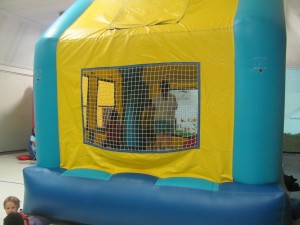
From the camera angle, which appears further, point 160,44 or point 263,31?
point 160,44

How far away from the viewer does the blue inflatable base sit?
5.97ft

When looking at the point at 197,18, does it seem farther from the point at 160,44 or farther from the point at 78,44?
the point at 78,44

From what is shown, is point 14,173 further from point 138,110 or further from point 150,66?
point 150,66

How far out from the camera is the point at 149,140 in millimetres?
2428

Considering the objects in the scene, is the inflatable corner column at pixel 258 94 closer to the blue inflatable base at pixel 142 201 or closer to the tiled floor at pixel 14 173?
the blue inflatable base at pixel 142 201

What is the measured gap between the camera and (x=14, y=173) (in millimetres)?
4164

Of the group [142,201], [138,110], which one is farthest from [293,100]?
[142,201]

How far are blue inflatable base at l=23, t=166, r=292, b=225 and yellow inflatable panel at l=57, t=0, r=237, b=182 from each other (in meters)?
0.16

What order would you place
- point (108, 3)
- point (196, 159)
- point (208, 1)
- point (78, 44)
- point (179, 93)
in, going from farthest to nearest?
point (179, 93)
point (108, 3)
point (78, 44)
point (208, 1)
point (196, 159)

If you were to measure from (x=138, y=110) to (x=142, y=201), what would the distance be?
77cm

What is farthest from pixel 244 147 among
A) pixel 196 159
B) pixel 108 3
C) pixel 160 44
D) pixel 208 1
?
pixel 108 3

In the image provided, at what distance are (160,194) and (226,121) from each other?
0.67m

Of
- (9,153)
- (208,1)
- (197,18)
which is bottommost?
(9,153)

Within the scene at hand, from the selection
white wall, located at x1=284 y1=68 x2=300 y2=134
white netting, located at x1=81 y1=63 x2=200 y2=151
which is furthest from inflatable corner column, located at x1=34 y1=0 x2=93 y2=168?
white wall, located at x1=284 y1=68 x2=300 y2=134
